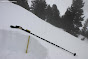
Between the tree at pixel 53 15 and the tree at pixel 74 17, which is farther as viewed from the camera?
the tree at pixel 53 15

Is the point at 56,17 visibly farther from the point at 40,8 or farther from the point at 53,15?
the point at 40,8

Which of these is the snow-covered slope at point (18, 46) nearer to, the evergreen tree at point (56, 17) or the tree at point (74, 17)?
the tree at point (74, 17)

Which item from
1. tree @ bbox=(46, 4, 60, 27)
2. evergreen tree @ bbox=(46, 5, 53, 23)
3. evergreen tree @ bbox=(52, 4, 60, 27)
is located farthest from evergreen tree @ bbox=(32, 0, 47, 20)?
evergreen tree @ bbox=(52, 4, 60, 27)

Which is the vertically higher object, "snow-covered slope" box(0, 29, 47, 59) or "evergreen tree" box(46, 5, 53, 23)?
"evergreen tree" box(46, 5, 53, 23)

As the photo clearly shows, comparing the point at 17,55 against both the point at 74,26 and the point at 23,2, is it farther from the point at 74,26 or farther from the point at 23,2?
the point at 23,2

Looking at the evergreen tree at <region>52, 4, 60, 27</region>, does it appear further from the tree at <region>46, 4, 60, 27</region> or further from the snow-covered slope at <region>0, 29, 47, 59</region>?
the snow-covered slope at <region>0, 29, 47, 59</region>

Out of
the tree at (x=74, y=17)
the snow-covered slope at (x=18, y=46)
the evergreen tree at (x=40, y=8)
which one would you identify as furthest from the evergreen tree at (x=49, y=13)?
the snow-covered slope at (x=18, y=46)

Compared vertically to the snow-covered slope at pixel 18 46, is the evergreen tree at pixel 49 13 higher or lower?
higher

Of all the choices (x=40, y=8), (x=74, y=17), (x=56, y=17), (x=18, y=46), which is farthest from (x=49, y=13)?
(x=18, y=46)

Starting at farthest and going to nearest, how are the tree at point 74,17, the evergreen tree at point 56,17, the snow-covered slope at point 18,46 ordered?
the evergreen tree at point 56,17 < the tree at point 74,17 < the snow-covered slope at point 18,46

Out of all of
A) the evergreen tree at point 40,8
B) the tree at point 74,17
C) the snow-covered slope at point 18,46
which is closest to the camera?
the snow-covered slope at point 18,46

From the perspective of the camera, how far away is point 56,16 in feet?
79.2

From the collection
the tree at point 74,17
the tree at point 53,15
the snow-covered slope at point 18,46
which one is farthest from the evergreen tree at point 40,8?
the snow-covered slope at point 18,46

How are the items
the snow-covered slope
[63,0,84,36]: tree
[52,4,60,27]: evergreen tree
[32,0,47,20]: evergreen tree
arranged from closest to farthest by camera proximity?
the snow-covered slope → [63,0,84,36]: tree → [32,0,47,20]: evergreen tree → [52,4,60,27]: evergreen tree
